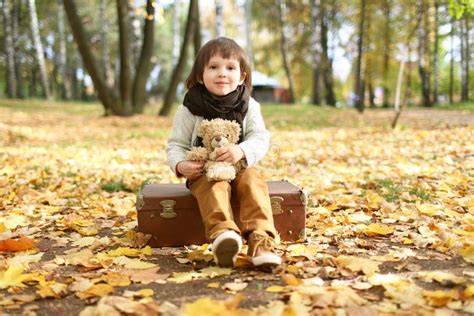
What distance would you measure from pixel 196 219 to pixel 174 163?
1.25ft

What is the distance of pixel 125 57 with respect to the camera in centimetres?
1088

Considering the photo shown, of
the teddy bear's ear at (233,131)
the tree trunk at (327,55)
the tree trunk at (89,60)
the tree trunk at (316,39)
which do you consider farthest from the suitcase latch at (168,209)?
the tree trunk at (327,55)

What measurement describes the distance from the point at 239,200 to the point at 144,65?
949 centimetres

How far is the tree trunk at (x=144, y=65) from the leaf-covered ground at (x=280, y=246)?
5528 millimetres

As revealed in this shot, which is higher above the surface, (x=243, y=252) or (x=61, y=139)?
(x=61, y=139)

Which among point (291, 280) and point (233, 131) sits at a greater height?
point (233, 131)

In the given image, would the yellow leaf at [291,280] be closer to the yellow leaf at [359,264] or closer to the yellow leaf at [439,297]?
the yellow leaf at [359,264]

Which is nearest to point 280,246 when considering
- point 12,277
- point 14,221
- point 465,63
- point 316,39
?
point 12,277

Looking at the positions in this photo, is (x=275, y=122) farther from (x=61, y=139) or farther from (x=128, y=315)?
(x=128, y=315)

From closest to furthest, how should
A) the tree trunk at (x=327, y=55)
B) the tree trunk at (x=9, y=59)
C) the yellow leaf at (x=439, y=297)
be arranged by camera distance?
1. the yellow leaf at (x=439, y=297)
2. the tree trunk at (x=9, y=59)
3. the tree trunk at (x=327, y=55)

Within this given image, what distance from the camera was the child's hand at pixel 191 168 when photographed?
2686 millimetres

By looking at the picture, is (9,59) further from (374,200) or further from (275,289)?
(275,289)

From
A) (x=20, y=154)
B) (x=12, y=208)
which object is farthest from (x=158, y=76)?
(x=12, y=208)

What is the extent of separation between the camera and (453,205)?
3537 millimetres
